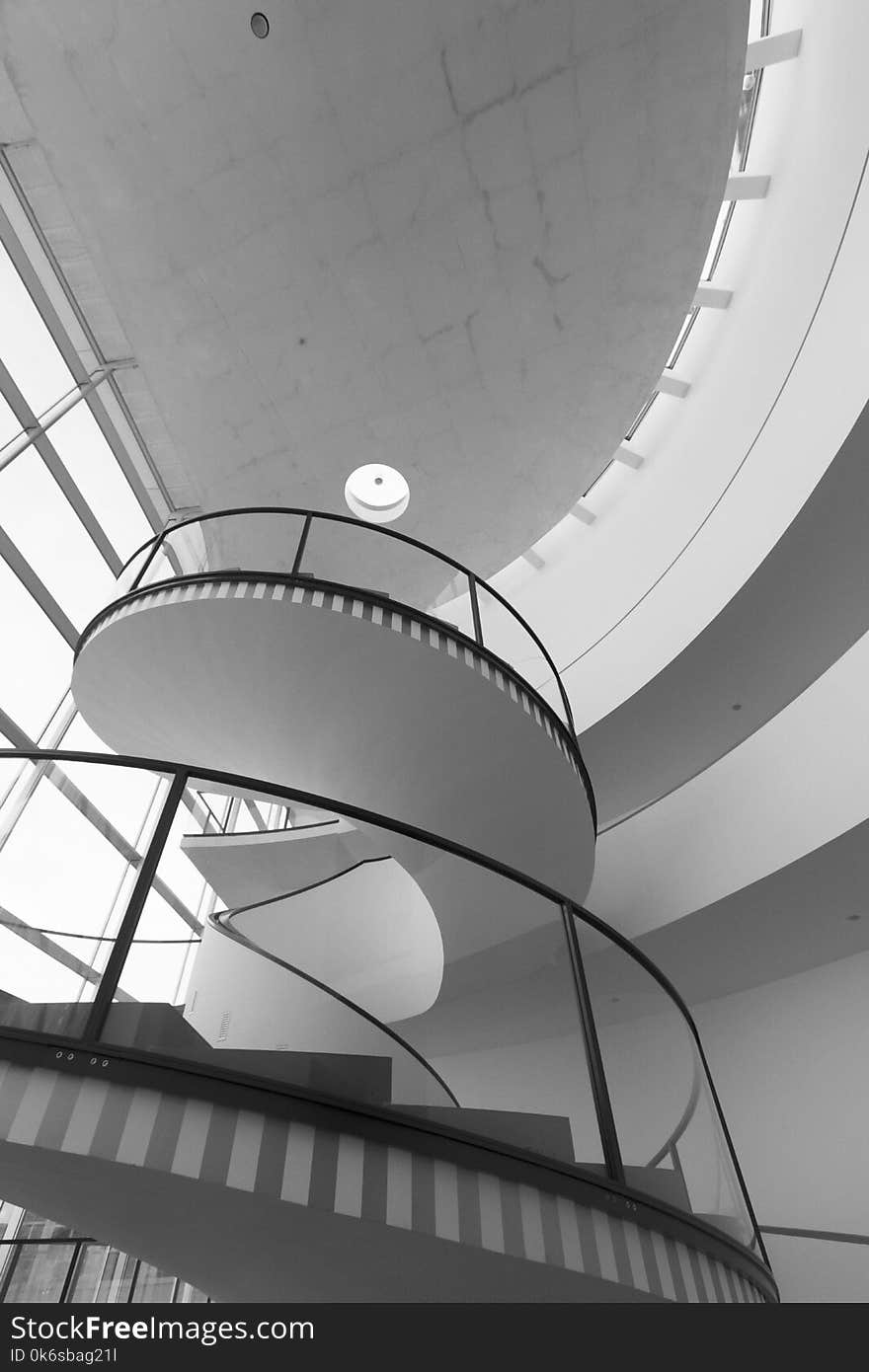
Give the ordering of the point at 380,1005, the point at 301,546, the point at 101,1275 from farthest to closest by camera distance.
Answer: the point at 101,1275, the point at 301,546, the point at 380,1005

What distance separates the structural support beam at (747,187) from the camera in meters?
8.23

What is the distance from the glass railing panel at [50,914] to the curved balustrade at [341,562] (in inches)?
57.8

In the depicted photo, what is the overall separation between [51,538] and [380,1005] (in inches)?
199

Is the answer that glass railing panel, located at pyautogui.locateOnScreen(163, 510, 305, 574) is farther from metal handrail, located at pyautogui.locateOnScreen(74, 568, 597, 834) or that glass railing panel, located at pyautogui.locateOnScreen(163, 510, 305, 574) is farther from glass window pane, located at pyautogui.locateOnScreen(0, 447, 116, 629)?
glass window pane, located at pyautogui.locateOnScreen(0, 447, 116, 629)

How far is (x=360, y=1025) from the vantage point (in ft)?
8.90

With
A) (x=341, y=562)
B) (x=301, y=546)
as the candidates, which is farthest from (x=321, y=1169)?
(x=341, y=562)

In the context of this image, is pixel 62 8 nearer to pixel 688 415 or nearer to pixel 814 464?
pixel 814 464

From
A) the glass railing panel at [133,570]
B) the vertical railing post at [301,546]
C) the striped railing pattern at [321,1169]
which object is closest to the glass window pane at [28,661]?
the glass railing panel at [133,570]

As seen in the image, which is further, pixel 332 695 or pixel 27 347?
pixel 27 347

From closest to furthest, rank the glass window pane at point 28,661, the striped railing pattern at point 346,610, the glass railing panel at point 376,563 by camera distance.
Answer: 1. the striped railing pattern at point 346,610
2. the glass railing panel at point 376,563
3. the glass window pane at point 28,661

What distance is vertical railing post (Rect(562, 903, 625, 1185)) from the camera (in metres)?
2.27

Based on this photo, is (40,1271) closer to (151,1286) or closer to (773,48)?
(151,1286)

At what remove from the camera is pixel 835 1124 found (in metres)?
5.85

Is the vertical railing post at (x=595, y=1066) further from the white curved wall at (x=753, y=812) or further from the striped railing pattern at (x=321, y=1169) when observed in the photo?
the white curved wall at (x=753, y=812)
